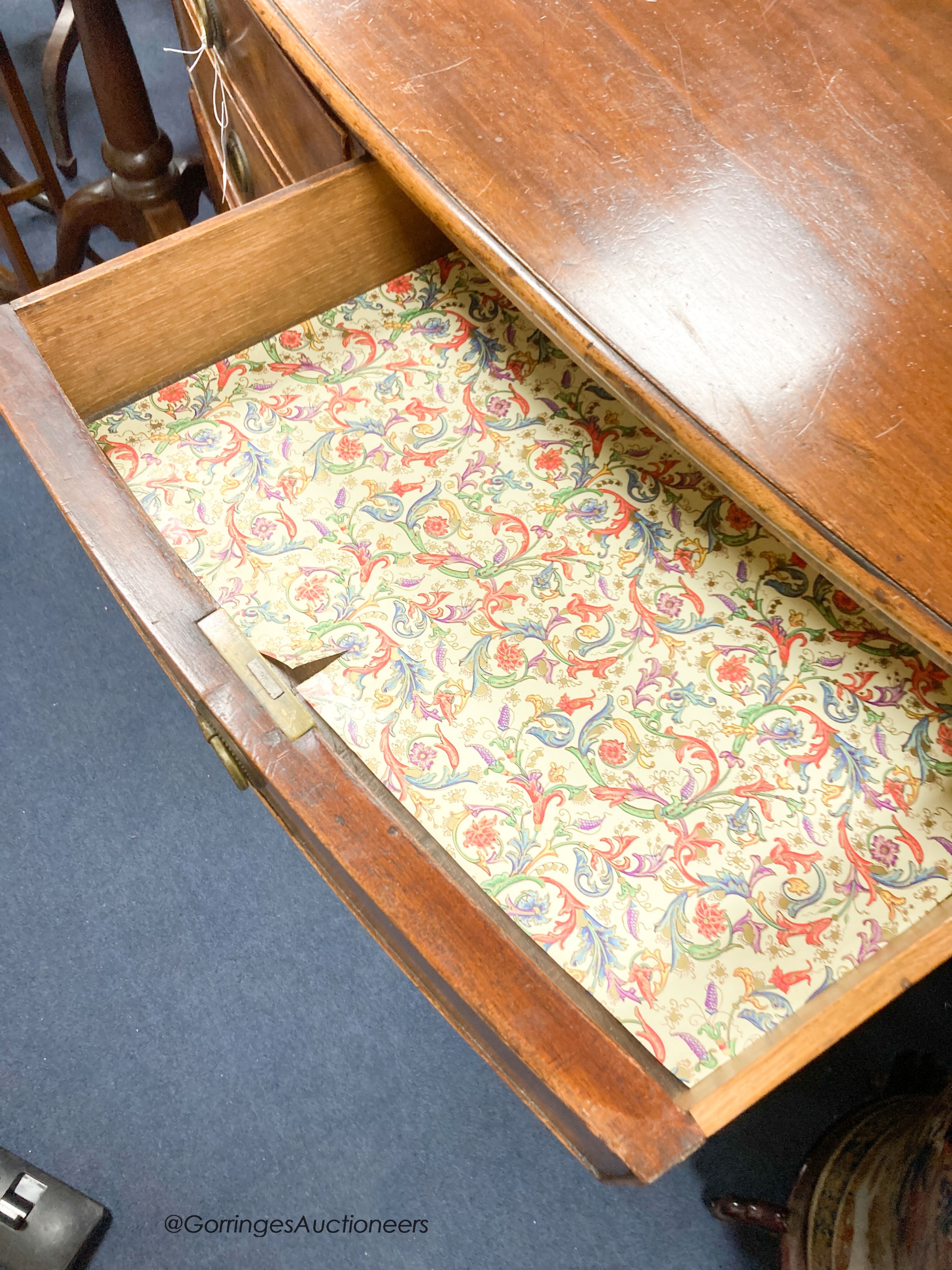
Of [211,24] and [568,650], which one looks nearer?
[568,650]

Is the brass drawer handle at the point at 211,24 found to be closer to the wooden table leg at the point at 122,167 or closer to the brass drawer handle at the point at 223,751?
the wooden table leg at the point at 122,167

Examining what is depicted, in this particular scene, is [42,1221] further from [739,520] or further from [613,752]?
[739,520]

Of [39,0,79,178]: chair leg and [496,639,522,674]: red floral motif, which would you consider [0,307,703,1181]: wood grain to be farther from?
[39,0,79,178]: chair leg

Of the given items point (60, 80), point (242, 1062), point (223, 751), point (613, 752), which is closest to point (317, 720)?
point (223, 751)

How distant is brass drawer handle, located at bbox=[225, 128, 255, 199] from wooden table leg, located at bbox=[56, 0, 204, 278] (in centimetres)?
16

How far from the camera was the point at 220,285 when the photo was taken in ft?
2.11

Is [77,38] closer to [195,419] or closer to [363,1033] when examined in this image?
[195,419]

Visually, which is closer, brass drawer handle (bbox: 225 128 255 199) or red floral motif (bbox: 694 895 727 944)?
red floral motif (bbox: 694 895 727 944)

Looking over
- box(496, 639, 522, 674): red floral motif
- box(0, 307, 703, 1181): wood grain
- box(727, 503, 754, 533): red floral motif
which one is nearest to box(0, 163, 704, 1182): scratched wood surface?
box(0, 307, 703, 1181): wood grain

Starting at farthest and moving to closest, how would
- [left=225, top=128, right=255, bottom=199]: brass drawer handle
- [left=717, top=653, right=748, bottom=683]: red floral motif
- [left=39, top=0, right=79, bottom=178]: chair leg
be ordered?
1. [left=39, top=0, right=79, bottom=178]: chair leg
2. [left=225, top=128, right=255, bottom=199]: brass drawer handle
3. [left=717, top=653, right=748, bottom=683]: red floral motif

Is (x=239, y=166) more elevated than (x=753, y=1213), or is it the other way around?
(x=239, y=166)

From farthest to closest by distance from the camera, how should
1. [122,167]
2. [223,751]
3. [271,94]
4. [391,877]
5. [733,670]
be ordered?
[122,167]
[271,94]
[733,670]
[223,751]
[391,877]

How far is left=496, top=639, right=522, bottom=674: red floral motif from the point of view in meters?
0.61

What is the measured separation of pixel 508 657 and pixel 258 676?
231 millimetres
